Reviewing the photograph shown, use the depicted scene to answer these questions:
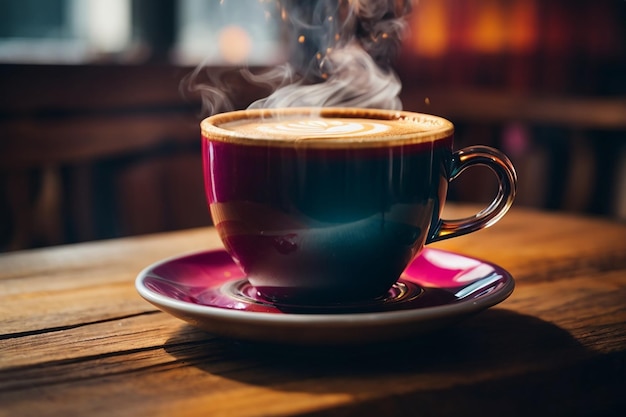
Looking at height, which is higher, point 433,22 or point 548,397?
point 433,22

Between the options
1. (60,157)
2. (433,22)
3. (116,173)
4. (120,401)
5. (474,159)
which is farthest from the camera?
(433,22)

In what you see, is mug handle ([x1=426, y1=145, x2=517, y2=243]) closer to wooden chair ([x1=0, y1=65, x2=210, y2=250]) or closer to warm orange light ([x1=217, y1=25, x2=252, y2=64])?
wooden chair ([x1=0, y1=65, x2=210, y2=250])

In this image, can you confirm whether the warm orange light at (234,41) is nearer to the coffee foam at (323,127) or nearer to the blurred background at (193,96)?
the blurred background at (193,96)

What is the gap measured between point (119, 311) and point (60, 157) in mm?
1152

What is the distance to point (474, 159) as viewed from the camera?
66 centimetres

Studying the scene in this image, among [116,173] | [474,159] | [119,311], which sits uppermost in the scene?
[474,159]

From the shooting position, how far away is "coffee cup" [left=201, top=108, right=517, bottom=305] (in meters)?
0.57

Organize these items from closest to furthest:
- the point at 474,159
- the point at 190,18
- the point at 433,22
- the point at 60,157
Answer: the point at 474,159, the point at 60,157, the point at 190,18, the point at 433,22

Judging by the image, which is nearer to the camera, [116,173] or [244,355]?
[244,355]

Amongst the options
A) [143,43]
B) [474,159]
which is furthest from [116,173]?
[474,159]

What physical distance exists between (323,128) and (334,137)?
9 centimetres

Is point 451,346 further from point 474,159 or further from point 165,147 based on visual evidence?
point 165,147

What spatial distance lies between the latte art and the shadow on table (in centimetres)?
18

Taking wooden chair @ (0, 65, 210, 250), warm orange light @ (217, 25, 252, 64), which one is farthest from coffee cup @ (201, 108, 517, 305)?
warm orange light @ (217, 25, 252, 64)
